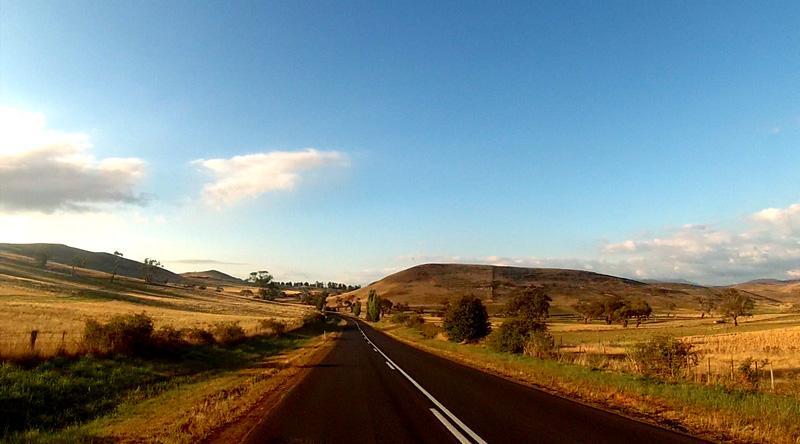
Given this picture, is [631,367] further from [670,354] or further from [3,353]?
[3,353]

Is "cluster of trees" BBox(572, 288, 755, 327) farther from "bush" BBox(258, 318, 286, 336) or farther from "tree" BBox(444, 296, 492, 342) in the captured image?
"bush" BBox(258, 318, 286, 336)

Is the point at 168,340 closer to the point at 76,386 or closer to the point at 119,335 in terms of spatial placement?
the point at 119,335

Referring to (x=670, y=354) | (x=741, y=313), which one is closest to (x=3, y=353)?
(x=670, y=354)

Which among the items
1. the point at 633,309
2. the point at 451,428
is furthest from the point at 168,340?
the point at 633,309

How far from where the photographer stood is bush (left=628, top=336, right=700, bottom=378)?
20688 mm

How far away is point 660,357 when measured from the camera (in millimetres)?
21781

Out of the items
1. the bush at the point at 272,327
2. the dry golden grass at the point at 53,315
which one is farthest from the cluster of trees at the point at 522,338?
the bush at the point at 272,327

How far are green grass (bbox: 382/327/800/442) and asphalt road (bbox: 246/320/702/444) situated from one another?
2.12 metres

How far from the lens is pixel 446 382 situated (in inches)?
717

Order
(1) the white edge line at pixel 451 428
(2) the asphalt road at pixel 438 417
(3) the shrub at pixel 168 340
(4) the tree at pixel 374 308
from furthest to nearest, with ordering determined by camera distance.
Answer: (4) the tree at pixel 374 308, (3) the shrub at pixel 168 340, (2) the asphalt road at pixel 438 417, (1) the white edge line at pixel 451 428

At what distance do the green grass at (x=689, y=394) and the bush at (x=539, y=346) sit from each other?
4.53 m

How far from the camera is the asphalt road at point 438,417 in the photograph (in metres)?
9.45

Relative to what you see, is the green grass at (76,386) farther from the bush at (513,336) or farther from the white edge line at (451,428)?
the bush at (513,336)

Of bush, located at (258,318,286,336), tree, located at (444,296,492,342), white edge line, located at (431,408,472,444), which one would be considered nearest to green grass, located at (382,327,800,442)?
white edge line, located at (431,408,472,444)
